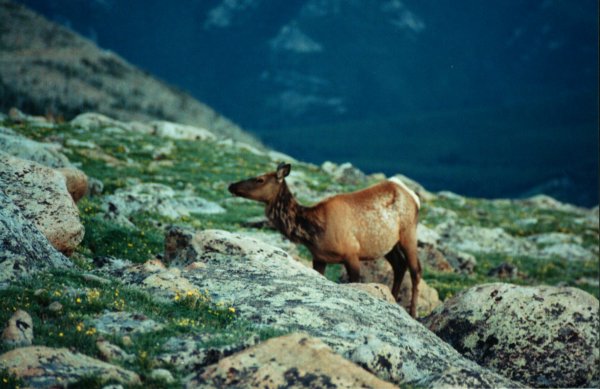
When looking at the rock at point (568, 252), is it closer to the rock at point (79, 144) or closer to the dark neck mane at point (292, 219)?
the dark neck mane at point (292, 219)

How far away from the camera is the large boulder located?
845 cm

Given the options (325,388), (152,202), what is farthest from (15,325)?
(152,202)

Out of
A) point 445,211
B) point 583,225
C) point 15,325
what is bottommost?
point 15,325

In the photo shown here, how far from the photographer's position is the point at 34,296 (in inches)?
341

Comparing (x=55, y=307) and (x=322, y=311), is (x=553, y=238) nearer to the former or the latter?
(x=322, y=311)

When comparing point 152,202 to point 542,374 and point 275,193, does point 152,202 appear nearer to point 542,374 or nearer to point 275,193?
point 275,193

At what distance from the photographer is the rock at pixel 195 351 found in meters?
7.64

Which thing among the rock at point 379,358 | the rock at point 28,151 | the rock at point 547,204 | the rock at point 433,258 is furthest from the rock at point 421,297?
the rock at point 547,204

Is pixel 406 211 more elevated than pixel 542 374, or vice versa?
pixel 406 211

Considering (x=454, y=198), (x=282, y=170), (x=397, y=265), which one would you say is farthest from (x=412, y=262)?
(x=454, y=198)

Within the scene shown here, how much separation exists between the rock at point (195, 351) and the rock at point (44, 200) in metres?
5.50

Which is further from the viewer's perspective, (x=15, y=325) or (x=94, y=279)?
(x=94, y=279)

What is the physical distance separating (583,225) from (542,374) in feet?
105

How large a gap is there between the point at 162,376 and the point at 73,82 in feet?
364
